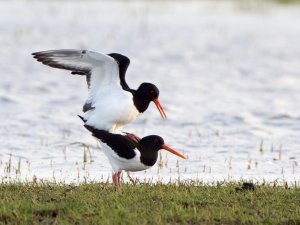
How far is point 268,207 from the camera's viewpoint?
7605 millimetres

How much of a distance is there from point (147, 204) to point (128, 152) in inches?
37.4

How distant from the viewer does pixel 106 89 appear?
914 centimetres

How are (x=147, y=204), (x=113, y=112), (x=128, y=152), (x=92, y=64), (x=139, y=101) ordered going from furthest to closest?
(x=92, y=64) → (x=139, y=101) → (x=113, y=112) → (x=128, y=152) → (x=147, y=204)

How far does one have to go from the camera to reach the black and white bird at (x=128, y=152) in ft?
27.7

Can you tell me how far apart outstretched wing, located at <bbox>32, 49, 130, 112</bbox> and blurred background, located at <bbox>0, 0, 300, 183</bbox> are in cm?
121

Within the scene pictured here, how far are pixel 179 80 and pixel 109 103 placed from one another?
9451 mm

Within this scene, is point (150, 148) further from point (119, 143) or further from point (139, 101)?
point (139, 101)

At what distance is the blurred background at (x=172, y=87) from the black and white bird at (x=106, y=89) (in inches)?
36.1

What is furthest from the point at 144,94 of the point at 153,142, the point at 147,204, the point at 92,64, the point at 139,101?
the point at 147,204

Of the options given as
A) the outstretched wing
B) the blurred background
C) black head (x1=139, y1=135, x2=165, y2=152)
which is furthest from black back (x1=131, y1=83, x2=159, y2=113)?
the blurred background

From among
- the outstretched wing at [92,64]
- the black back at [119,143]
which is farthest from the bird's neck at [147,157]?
the outstretched wing at [92,64]

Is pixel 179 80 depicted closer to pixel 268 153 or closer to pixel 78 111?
pixel 78 111

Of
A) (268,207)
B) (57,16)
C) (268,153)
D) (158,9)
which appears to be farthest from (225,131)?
(158,9)

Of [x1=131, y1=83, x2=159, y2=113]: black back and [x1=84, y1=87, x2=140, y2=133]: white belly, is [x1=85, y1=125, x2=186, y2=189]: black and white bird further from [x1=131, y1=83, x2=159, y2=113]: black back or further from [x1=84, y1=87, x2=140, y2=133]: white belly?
[x1=131, y1=83, x2=159, y2=113]: black back
